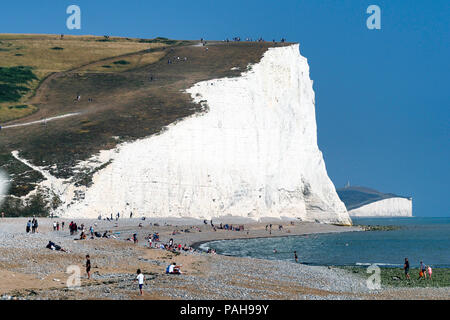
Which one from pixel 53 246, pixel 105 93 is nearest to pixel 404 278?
pixel 53 246

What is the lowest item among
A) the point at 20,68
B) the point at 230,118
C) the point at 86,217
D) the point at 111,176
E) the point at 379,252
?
the point at 379,252

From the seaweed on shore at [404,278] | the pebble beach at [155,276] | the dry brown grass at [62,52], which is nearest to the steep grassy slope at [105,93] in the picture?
the dry brown grass at [62,52]

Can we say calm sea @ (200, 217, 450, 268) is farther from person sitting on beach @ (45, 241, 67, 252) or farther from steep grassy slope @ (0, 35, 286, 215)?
steep grassy slope @ (0, 35, 286, 215)

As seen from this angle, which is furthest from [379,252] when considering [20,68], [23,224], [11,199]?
[20,68]

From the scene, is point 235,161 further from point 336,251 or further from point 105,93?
point 336,251

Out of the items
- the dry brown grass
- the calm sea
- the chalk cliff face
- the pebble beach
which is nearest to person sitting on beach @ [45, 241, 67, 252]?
the pebble beach

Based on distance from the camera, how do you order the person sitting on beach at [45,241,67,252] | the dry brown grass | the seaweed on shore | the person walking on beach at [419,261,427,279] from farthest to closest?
the dry brown grass, the person walking on beach at [419,261,427,279], the person sitting on beach at [45,241,67,252], the seaweed on shore
